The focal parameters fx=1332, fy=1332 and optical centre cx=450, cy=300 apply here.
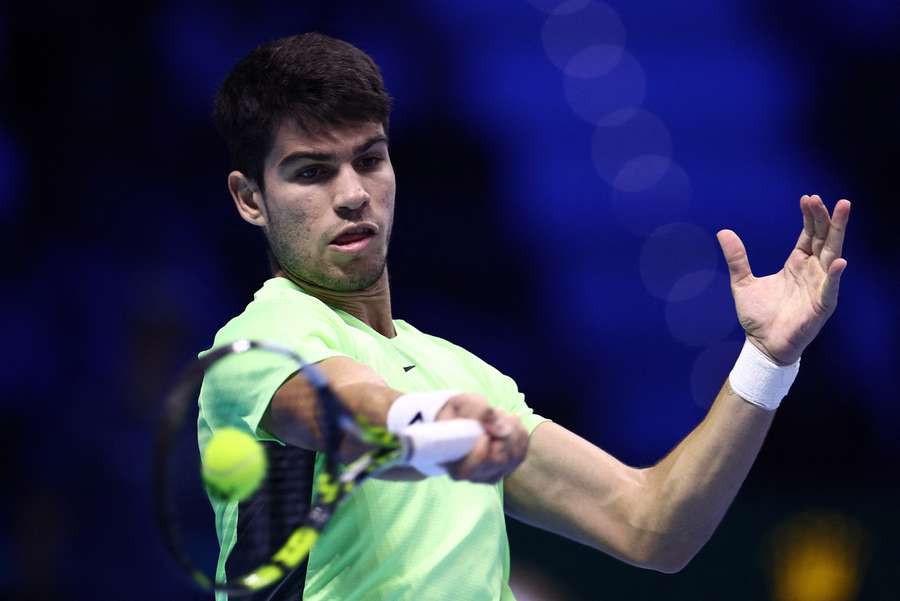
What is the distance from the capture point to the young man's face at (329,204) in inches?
118

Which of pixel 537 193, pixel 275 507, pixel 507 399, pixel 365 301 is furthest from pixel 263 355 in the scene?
pixel 537 193

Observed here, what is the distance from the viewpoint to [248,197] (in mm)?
3197

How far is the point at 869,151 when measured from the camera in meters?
6.19

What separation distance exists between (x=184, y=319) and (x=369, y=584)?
331 cm

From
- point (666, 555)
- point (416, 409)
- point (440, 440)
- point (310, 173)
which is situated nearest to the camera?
point (440, 440)

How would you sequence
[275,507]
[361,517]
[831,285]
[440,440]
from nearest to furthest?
[440,440], [275,507], [361,517], [831,285]

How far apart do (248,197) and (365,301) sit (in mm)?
376

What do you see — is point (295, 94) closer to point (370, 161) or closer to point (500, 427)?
point (370, 161)

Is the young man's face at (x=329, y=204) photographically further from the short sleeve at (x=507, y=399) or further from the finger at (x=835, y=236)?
the finger at (x=835, y=236)

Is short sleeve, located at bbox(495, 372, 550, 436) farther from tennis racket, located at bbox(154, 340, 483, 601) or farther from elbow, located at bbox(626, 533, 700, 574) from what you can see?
tennis racket, located at bbox(154, 340, 483, 601)

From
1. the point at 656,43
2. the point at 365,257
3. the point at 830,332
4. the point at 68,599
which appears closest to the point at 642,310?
the point at 830,332

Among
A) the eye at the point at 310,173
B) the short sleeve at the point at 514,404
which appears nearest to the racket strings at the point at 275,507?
the eye at the point at 310,173

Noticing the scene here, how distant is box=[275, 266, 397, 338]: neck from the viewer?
10.2 ft

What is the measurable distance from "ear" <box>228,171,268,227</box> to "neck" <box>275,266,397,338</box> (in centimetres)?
14
